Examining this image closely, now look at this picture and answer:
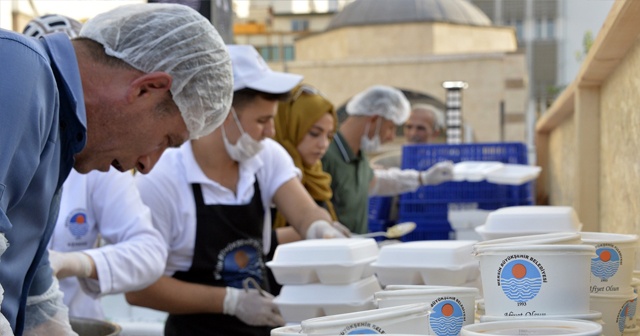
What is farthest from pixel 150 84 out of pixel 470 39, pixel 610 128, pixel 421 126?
pixel 470 39

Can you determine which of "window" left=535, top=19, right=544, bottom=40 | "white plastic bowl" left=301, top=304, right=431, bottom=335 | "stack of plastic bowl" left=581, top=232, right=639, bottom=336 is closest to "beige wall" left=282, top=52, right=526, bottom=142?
"stack of plastic bowl" left=581, top=232, right=639, bottom=336

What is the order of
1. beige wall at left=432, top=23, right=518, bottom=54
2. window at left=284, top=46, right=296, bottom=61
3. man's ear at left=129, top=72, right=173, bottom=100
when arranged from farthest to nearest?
window at left=284, top=46, right=296, bottom=61, beige wall at left=432, top=23, right=518, bottom=54, man's ear at left=129, top=72, right=173, bottom=100

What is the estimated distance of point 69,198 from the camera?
3424mm

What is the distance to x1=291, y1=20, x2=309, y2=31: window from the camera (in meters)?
51.5

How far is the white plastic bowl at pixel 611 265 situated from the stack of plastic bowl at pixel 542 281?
0.25m

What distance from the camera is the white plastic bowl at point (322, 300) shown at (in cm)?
289

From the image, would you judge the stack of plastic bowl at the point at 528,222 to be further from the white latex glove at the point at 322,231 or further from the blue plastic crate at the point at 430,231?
the blue plastic crate at the point at 430,231

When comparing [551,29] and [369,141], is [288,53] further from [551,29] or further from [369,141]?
[369,141]

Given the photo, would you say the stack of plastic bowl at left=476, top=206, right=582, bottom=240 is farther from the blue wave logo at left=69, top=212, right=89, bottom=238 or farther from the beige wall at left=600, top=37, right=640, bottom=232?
the blue wave logo at left=69, top=212, right=89, bottom=238

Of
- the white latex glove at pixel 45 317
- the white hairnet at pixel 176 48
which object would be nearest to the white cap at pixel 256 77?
the white hairnet at pixel 176 48

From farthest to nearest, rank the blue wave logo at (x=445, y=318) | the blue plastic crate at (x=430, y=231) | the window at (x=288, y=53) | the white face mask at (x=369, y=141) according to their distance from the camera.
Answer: the window at (x=288, y=53)
the white face mask at (x=369, y=141)
the blue plastic crate at (x=430, y=231)
the blue wave logo at (x=445, y=318)

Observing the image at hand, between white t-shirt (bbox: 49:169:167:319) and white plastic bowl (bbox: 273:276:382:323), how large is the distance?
0.54 m

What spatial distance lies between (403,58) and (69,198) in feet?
98.1

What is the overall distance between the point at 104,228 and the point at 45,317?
833mm
